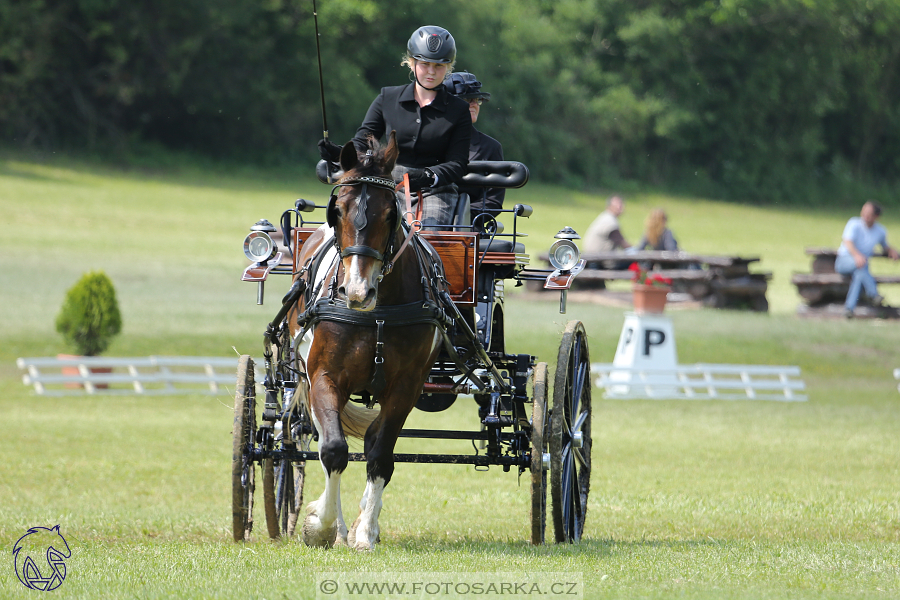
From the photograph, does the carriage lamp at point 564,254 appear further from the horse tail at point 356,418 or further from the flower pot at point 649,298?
the flower pot at point 649,298

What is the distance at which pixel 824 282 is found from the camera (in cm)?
2527

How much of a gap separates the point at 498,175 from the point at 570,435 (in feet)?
5.35

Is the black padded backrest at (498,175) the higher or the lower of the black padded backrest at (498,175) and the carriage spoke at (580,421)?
the higher

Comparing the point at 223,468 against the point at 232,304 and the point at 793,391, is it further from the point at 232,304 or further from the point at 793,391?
the point at 232,304

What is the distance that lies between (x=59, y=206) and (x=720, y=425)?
1033 inches

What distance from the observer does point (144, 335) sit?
1992 centimetres

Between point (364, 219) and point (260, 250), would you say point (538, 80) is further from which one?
point (364, 219)

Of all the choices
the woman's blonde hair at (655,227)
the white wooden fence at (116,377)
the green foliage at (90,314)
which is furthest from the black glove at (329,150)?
the woman's blonde hair at (655,227)

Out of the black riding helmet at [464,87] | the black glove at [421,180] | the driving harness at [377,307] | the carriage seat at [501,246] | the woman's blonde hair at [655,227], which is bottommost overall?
the driving harness at [377,307]

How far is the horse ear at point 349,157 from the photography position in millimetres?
5914

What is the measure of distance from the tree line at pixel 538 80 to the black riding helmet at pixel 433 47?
37296 mm

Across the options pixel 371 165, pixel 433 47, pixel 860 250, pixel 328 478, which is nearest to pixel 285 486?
pixel 328 478

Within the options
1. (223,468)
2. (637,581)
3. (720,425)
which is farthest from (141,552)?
(720,425)

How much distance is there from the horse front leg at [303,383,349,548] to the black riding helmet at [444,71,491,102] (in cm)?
318
